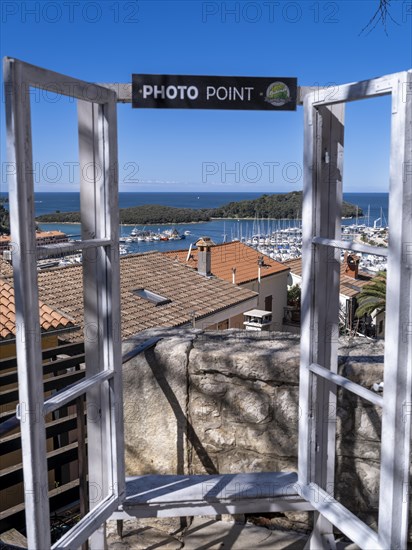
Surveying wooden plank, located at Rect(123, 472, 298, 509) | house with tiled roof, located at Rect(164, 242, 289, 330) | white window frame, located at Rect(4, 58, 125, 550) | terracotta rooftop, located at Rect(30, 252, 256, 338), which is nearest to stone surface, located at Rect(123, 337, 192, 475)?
wooden plank, located at Rect(123, 472, 298, 509)

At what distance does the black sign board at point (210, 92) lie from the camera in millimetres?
1824

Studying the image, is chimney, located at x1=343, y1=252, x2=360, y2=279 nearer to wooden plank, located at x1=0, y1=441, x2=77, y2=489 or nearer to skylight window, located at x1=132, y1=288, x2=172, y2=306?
wooden plank, located at x1=0, y1=441, x2=77, y2=489

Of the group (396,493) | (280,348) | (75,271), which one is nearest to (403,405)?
(396,493)

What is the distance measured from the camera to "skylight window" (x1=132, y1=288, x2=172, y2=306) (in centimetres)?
1068

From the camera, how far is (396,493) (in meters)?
1.53

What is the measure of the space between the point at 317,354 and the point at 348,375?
0.19m

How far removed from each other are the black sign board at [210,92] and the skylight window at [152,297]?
8822 millimetres

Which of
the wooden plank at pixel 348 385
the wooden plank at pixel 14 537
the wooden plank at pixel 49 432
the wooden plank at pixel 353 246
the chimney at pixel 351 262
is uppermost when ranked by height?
the wooden plank at pixel 353 246

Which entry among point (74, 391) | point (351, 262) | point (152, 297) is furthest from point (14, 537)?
point (152, 297)

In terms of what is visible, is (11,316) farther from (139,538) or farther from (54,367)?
(54,367)

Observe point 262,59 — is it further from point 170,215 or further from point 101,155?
point 170,215

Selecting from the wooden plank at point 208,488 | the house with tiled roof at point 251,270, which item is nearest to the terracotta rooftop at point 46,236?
the wooden plank at point 208,488

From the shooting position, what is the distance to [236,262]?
56.4ft

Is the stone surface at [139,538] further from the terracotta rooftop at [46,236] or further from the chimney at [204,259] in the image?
the chimney at [204,259]
